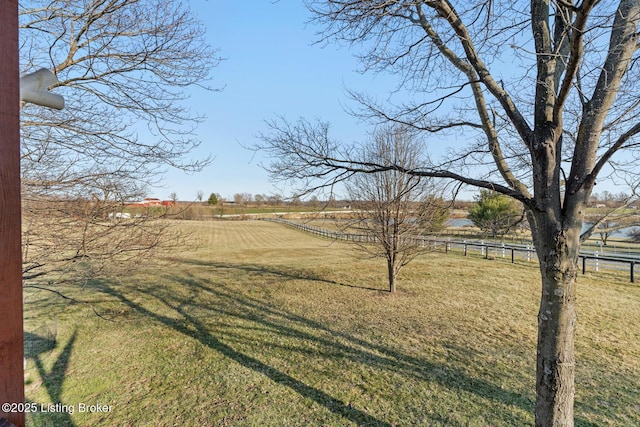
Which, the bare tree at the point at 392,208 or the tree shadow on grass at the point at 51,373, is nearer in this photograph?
the tree shadow on grass at the point at 51,373

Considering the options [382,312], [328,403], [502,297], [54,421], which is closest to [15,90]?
[328,403]

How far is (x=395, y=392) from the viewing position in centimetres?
411

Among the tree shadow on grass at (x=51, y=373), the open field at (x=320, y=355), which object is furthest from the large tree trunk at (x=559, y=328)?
the tree shadow on grass at (x=51, y=373)

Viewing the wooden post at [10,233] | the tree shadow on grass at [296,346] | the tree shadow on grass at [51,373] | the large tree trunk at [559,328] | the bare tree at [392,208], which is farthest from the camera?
the bare tree at [392,208]

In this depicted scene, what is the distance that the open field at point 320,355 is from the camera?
3711 millimetres

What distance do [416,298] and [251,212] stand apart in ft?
189

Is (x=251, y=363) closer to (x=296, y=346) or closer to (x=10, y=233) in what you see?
(x=296, y=346)

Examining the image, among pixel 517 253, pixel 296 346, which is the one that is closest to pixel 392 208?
pixel 296 346

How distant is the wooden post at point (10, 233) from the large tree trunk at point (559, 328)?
3.35 meters

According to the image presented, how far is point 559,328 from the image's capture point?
2.61 meters

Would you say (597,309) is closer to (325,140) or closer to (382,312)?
(382,312)

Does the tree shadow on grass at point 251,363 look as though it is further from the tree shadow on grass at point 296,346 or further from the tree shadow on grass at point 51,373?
the tree shadow on grass at point 51,373

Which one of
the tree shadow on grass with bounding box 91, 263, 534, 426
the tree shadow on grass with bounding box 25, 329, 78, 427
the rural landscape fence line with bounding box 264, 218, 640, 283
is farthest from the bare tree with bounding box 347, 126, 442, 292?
the tree shadow on grass with bounding box 25, 329, 78, 427

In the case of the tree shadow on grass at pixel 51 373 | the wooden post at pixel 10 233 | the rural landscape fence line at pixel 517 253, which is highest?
the wooden post at pixel 10 233
